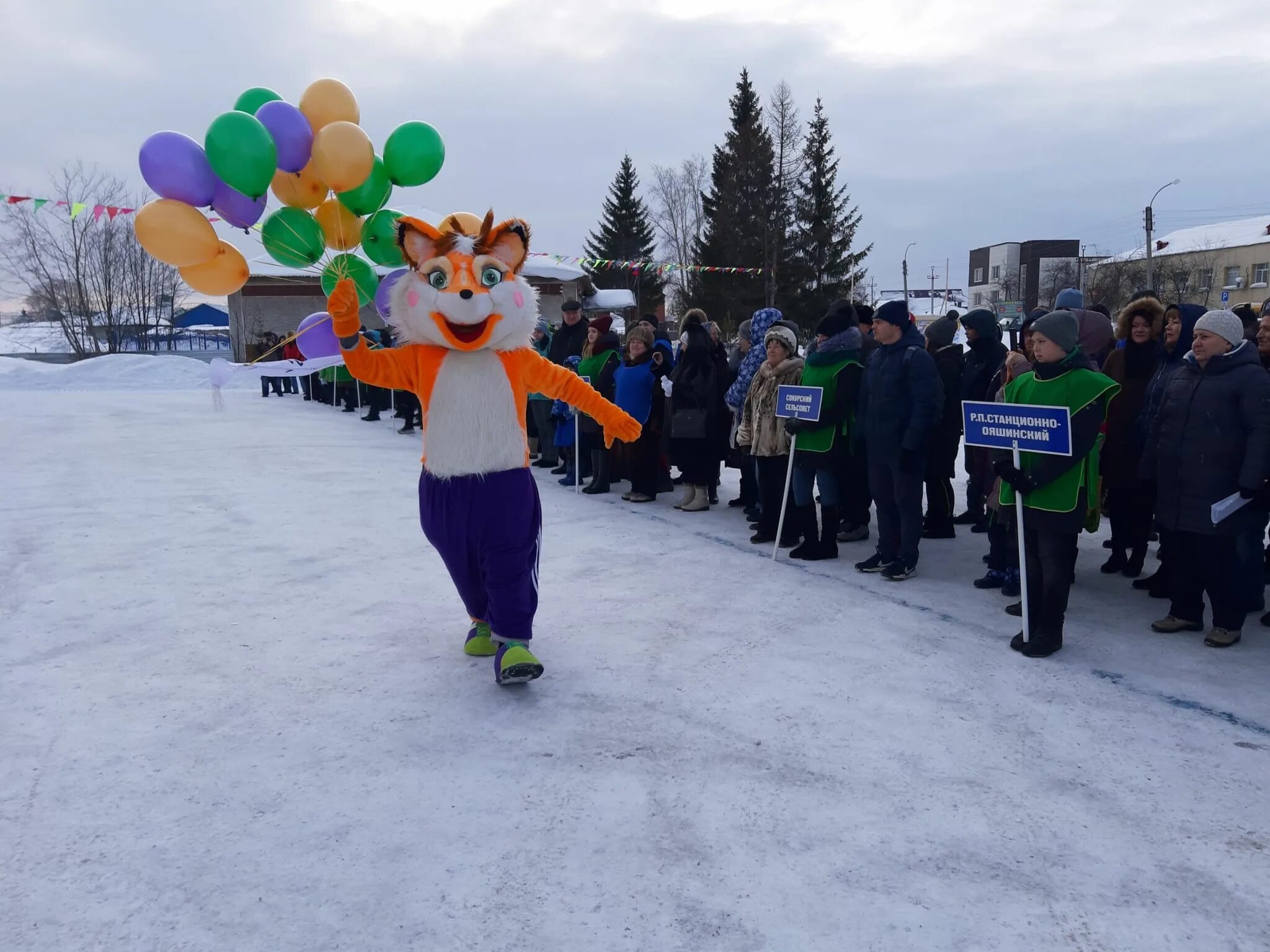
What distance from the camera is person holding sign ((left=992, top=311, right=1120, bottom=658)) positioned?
4.35m

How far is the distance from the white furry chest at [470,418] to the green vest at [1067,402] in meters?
2.72

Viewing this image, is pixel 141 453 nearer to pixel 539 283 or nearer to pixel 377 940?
pixel 377 940

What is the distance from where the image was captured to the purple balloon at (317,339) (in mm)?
4516

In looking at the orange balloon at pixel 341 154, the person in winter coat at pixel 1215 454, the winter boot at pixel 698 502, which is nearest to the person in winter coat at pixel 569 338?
the winter boot at pixel 698 502

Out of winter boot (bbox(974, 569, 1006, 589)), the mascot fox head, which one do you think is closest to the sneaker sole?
the mascot fox head

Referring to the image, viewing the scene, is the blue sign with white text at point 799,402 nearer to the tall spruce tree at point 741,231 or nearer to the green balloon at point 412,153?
the green balloon at point 412,153

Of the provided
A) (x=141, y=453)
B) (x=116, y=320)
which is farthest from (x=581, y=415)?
(x=116, y=320)

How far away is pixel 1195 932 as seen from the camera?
93.7 inches

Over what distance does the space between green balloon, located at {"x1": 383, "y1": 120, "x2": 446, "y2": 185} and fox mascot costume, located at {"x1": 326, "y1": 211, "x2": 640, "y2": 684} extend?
1021mm

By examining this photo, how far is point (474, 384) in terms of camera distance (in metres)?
3.97

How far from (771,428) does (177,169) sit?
13.8 feet

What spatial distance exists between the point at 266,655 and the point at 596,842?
7.86 feet

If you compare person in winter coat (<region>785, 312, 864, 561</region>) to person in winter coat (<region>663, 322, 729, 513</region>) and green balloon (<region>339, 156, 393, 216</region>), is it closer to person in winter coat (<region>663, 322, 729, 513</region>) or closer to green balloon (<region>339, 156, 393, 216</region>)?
person in winter coat (<region>663, 322, 729, 513</region>)

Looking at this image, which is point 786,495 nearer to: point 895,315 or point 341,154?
point 895,315
